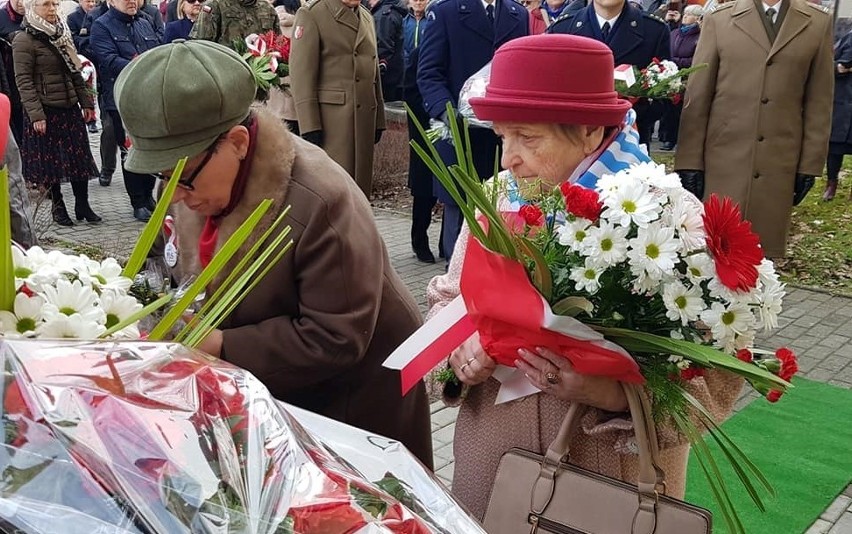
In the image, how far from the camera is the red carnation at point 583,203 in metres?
1.62

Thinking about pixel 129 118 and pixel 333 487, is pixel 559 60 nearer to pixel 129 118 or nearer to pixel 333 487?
pixel 129 118

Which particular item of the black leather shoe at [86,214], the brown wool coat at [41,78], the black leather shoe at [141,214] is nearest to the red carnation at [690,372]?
the brown wool coat at [41,78]

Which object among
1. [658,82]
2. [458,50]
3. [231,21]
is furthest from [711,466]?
[231,21]

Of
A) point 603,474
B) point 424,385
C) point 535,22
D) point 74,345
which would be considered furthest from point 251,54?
point 74,345

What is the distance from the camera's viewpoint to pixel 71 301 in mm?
1354

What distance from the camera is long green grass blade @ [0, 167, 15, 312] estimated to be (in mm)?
1214

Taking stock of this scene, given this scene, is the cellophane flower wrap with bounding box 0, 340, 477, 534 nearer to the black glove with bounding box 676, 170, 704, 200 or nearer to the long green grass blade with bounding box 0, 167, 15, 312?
the long green grass blade with bounding box 0, 167, 15, 312

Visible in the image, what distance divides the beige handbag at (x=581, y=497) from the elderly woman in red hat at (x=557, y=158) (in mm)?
99

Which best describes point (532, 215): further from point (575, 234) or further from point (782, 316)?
point (782, 316)

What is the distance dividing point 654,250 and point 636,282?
7 centimetres

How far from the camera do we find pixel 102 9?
1221 cm

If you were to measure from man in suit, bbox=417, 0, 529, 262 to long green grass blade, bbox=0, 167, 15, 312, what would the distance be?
4.67 metres

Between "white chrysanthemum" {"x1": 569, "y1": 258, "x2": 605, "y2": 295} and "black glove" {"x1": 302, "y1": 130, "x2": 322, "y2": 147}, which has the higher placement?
"white chrysanthemum" {"x1": 569, "y1": 258, "x2": 605, "y2": 295}

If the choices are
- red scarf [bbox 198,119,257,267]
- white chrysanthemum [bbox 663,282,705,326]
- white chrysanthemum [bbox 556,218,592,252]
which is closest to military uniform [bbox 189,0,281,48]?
red scarf [bbox 198,119,257,267]
